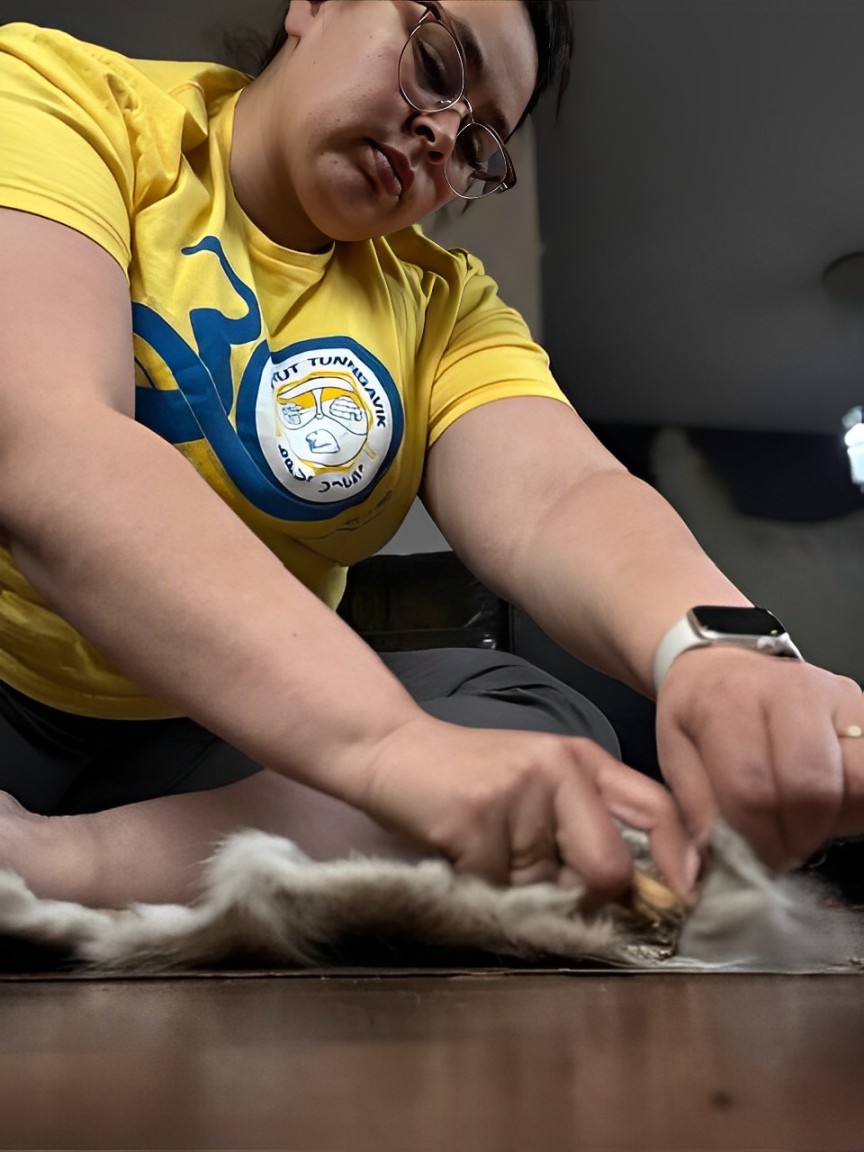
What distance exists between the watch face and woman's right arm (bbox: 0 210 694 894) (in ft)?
0.32

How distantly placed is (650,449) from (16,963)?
64cm

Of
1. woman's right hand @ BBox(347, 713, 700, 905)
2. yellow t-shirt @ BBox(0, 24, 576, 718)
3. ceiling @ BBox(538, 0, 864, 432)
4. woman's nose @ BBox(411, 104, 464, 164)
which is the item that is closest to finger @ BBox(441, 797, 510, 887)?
woman's right hand @ BBox(347, 713, 700, 905)

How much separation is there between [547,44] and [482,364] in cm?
18

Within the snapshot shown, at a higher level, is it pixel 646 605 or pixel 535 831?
pixel 646 605

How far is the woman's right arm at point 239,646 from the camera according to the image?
0.33 m

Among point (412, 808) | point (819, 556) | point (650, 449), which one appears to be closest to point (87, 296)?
point (412, 808)

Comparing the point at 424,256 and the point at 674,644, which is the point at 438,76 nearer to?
the point at 424,256

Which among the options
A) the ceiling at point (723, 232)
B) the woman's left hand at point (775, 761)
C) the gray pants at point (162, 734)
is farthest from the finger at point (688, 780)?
the ceiling at point (723, 232)

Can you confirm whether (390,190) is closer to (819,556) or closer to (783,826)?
(783,826)

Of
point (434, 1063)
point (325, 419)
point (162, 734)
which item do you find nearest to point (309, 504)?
point (325, 419)

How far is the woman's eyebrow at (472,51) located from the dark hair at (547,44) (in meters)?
0.04

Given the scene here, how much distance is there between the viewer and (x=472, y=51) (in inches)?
21.6

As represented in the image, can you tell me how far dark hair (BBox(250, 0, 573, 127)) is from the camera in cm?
59

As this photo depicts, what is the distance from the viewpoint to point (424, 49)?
537 mm
